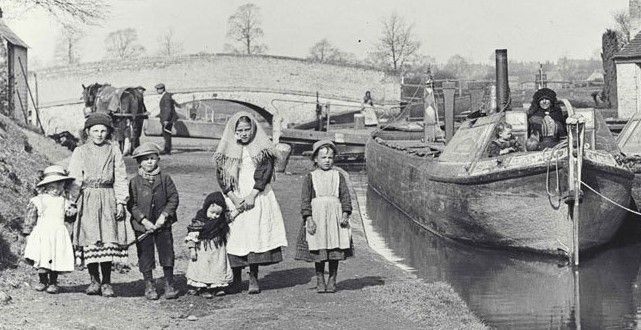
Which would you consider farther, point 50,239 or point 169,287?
point 169,287

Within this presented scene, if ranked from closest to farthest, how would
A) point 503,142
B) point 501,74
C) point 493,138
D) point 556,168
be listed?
point 556,168 → point 503,142 → point 493,138 → point 501,74

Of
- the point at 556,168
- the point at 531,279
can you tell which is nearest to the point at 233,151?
the point at 531,279

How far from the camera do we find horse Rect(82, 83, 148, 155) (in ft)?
81.6

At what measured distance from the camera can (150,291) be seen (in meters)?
8.84

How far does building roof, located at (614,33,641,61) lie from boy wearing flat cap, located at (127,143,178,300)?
94.6ft

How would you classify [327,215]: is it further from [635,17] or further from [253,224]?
[635,17]

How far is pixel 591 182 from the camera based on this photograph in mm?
Answer: 13734

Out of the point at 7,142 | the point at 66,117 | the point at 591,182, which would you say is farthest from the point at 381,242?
the point at 66,117

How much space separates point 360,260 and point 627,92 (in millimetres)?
28124

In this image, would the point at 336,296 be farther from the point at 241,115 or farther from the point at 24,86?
the point at 24,86

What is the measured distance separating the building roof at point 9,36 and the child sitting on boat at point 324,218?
18.5 meters

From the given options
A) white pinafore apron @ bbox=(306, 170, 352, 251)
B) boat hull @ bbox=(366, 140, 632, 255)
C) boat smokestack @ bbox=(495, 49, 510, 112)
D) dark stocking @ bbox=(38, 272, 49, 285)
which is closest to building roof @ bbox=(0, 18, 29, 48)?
boat smokestack @ bbox=(495, 49, 510, 112)

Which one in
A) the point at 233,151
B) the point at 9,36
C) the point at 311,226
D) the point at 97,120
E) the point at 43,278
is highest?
the point at 9,36

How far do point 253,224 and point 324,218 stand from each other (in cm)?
72
